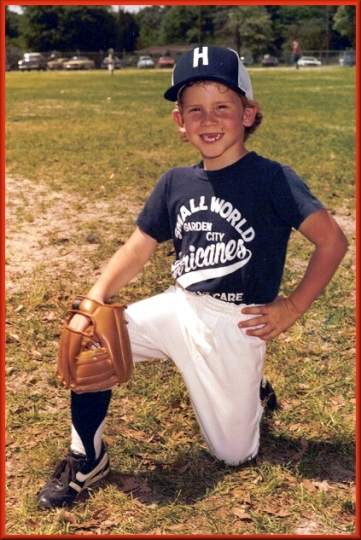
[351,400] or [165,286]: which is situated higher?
[165,286]

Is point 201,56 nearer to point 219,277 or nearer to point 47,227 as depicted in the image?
point 219,277

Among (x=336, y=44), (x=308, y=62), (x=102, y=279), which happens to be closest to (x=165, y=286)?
(x=102, y=279)

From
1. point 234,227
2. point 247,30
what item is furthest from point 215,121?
point 247,30

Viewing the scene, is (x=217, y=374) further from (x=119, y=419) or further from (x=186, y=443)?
(x=119, y=419)

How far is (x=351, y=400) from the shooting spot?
138 inches

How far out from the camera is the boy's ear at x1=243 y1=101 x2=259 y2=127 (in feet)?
9.57

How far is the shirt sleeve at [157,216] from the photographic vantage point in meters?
2.97

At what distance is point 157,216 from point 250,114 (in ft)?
2.00

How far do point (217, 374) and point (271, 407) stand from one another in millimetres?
700

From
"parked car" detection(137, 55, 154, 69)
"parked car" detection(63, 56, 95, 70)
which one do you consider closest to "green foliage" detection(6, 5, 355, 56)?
"parked car" detection(137, 55, 154, 69)

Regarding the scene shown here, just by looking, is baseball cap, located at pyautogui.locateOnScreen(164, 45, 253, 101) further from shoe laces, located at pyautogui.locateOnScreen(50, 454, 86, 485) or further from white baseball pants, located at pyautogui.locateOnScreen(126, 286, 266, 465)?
shoe laces, located at pyautogui.locateOnScreen(50, 454, 86, 485)

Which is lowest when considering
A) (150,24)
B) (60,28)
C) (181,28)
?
(60,28)

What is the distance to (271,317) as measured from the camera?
283cm

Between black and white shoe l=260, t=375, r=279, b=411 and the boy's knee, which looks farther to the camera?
black and white shoe l=260, t=375, r=279, b=411
